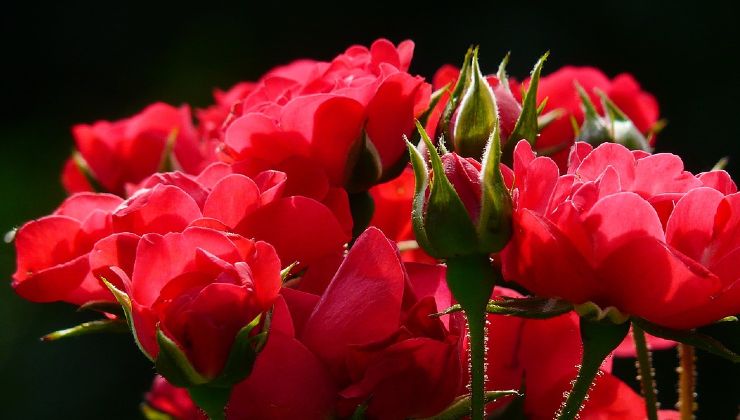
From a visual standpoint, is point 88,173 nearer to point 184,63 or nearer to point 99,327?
point 99,327

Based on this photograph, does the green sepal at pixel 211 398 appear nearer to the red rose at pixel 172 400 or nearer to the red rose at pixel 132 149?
the red rose at pixel 172 400

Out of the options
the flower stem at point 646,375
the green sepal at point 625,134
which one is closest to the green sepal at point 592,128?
the green sepal at point 625,134

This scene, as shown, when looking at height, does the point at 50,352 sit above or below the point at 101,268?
below

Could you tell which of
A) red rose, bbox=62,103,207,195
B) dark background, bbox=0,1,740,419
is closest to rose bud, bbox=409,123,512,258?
red rose, bbox=62,103,207,195

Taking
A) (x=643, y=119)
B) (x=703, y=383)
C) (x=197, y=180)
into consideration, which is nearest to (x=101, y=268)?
(x=197, y=180)

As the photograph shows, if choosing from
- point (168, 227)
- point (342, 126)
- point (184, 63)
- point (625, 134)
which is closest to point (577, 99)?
point (625, 134)

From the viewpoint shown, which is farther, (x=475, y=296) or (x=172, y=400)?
(x=172, y=400)

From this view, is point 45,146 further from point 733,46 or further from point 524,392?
point 524,392
